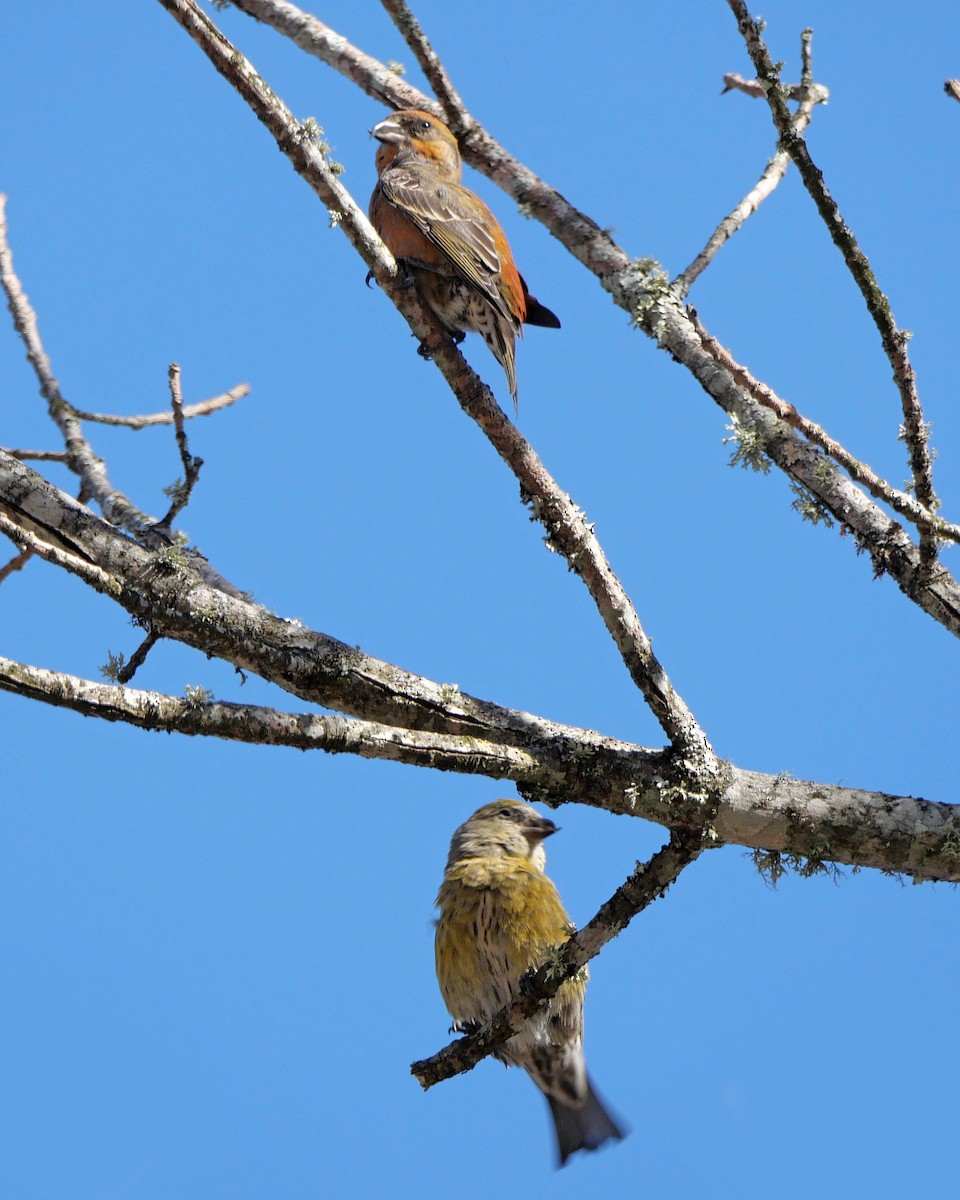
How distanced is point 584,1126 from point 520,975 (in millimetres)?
794

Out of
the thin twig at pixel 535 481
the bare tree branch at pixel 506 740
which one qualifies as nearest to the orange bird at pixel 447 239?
the thin twig at pixel 535 481

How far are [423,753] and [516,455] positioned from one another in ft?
4.09

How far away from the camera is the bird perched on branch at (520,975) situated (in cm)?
520

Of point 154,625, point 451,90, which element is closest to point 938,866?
point 154,625

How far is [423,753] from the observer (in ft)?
10.9

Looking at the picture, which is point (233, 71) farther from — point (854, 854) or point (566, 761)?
point (854, 854)

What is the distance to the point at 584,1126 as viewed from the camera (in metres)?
5.27

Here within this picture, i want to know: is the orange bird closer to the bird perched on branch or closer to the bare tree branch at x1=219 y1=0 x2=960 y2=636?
the bare tree branch at x1=219 y1=0 x2=960 y2=636

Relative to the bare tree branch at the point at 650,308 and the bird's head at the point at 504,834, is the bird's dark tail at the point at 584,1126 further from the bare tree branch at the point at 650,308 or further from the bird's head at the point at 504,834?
the bare tree branch at the point at 650,308

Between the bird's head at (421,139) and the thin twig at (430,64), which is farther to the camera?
the bird's head at (421,139)

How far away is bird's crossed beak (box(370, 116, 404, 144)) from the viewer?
5.84m

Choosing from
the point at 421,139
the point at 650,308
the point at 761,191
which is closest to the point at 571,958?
the point at 650,308

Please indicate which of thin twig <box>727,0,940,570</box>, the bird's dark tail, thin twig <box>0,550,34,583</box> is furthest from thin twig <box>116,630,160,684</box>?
the bird's dark tail

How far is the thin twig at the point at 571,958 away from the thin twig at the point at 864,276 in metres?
1.28
